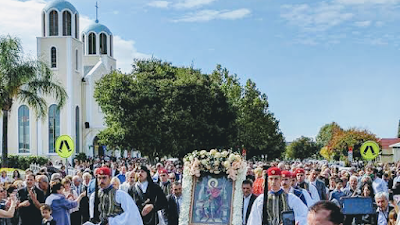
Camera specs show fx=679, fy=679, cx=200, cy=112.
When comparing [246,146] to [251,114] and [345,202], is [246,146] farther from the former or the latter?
[345,202]

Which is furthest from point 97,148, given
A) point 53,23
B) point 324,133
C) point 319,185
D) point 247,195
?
point 324,133

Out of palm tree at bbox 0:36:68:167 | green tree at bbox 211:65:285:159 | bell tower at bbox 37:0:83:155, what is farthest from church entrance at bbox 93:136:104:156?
palm tree at bbox 0:36:68:167

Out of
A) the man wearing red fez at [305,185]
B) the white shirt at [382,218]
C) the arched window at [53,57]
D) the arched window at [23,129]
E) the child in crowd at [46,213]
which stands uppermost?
the arched window at [53,57]

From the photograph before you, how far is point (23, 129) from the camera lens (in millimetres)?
65188

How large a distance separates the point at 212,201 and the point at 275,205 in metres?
1.59

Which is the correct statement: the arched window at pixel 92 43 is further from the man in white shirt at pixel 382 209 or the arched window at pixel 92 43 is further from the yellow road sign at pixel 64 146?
the man in white shirt at pixel 382 209

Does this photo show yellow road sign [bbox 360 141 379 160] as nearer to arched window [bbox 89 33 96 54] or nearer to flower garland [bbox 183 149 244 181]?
flower garland [bbox 183 149 244 181]

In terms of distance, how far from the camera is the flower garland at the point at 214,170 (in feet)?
35.3

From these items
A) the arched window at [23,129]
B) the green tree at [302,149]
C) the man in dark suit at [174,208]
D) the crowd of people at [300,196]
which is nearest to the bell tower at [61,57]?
the arched window at [23,129]

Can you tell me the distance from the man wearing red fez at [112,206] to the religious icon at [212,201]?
39.9 inches

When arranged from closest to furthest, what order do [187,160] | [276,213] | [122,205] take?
[276,213] < [122,205] < [187,160]

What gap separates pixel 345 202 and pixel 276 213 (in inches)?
128

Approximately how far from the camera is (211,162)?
1085 centimetres

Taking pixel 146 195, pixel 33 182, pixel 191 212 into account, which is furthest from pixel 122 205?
pixel 33 182
